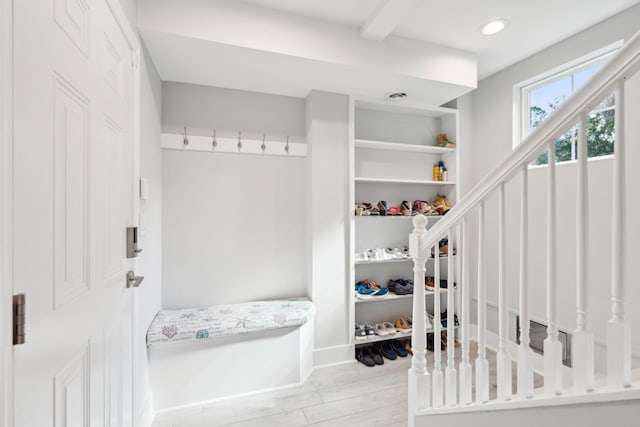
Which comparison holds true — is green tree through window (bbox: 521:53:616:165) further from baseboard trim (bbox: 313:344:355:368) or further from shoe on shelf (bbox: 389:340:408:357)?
baseboard trim (bbox: 313:344:355:368)

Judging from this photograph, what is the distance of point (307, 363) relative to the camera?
2215 millimetres

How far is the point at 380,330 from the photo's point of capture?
100.0 inches

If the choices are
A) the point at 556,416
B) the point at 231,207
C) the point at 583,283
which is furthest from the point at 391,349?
the point at 583,283

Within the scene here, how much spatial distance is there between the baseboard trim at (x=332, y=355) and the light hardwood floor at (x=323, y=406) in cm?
11

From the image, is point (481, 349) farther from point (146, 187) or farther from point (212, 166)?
point (212, 166)

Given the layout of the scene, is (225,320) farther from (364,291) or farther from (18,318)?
(18,318)

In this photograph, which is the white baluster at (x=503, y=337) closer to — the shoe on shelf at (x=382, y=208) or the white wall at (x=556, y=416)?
the white wall at (x=556, y=416)

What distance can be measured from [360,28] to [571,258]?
226 cm

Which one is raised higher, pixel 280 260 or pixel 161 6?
pixel 161 6

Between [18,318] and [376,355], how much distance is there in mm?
Answer: 2417

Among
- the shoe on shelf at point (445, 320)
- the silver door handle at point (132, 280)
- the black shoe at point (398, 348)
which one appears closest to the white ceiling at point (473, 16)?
the silver door handle at point (132, 280)

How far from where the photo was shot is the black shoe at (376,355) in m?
2.38

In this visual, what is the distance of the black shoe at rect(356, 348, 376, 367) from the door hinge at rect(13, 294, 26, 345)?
88.4 inches

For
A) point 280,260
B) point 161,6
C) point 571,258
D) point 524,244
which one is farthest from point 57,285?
point 571,258
